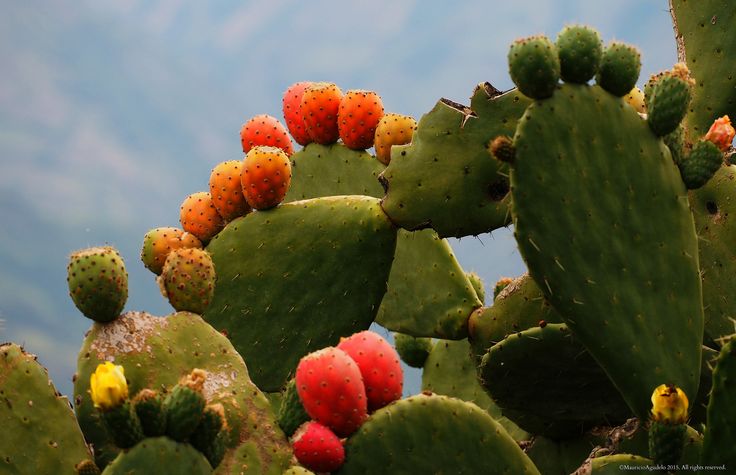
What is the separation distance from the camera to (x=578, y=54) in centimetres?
322

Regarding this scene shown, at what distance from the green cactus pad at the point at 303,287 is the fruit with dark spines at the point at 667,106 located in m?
1.09

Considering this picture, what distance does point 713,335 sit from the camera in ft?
12.3

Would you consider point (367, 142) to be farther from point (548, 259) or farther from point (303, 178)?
point (548, 259)

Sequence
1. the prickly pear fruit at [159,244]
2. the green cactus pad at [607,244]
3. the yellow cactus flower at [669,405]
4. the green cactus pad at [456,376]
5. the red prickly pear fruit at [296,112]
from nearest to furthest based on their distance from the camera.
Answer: the yellow cactus flower at [669,405], the green cactus pad at [607,244], the prickly pear fruit at [159,244], the green cactus pad at [456,376], the red prickly pear fruit at [296,112]

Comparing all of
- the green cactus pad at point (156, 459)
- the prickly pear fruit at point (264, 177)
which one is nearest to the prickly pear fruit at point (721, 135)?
the prickly pear fruit at point (264, 177)

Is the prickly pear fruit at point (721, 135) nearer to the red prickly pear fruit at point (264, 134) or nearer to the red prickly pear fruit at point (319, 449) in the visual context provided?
the red prickly pear fruit at point (319, 449)

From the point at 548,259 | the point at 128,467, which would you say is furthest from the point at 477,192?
the point at 128,467

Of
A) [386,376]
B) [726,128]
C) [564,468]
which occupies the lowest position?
[564,468]

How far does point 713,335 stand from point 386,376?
1.32 metres

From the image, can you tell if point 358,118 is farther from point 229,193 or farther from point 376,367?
point 376,367

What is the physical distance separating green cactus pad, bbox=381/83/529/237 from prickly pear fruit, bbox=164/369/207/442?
157cm

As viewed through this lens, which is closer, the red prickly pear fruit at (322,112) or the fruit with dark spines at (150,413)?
the fruit with dark spines at (150,413)

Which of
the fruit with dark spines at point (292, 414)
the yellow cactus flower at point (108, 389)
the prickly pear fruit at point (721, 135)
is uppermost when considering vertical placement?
the prickly pear fruit at point (721, 135)

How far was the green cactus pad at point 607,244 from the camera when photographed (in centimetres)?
309
